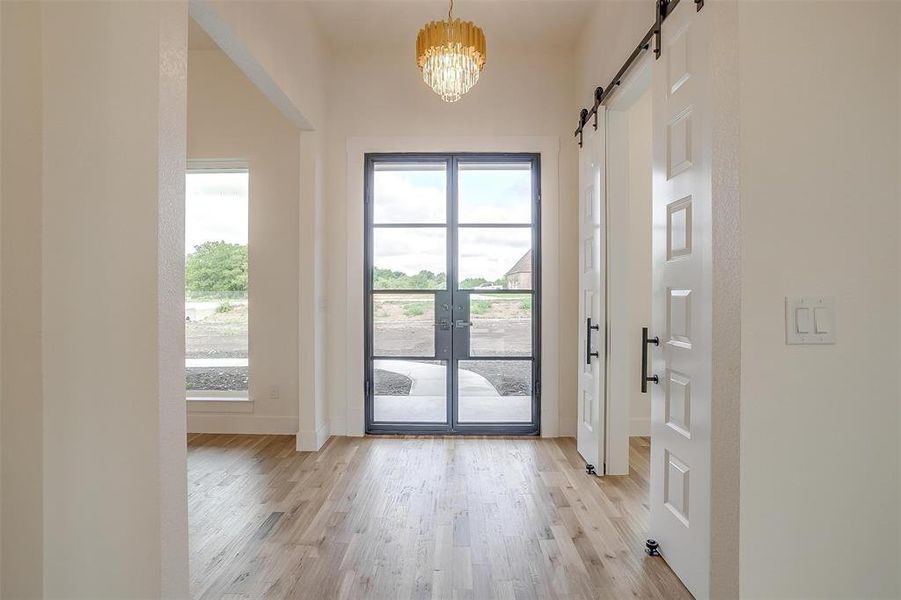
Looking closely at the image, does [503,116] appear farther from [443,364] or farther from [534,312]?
[443,364]

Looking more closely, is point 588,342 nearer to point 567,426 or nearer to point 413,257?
point 567,426

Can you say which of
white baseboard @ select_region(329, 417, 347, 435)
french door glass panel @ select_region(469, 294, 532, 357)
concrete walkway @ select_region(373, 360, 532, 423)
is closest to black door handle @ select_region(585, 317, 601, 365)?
french door glass panel @ select_region(469, 294, 532, 357)

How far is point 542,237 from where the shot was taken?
14.4ft

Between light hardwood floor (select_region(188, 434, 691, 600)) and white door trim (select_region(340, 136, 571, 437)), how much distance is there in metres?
0.67

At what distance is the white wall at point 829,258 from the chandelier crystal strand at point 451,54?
1.81m

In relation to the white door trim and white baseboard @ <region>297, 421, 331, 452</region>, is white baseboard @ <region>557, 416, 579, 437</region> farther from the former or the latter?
white baseboard @ <region>297, 421, 331, 452</region>

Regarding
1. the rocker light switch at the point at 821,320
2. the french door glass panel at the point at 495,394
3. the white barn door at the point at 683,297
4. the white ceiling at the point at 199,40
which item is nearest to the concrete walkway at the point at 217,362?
the french door glass panel at the point at 495,394

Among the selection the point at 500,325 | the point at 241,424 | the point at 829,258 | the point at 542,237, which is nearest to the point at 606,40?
the point at 542,237

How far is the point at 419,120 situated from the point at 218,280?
231 cm

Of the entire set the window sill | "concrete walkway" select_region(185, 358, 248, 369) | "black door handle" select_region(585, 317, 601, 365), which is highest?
"black door handle" select_region(585, 317, 601, 365)

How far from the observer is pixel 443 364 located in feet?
14.8

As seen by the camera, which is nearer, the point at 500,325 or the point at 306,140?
the point at 306,140

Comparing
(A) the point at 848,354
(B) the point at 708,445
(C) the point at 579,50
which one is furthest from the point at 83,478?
(C) the point at 579,50

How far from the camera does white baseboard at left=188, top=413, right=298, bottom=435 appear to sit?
4508 mm
